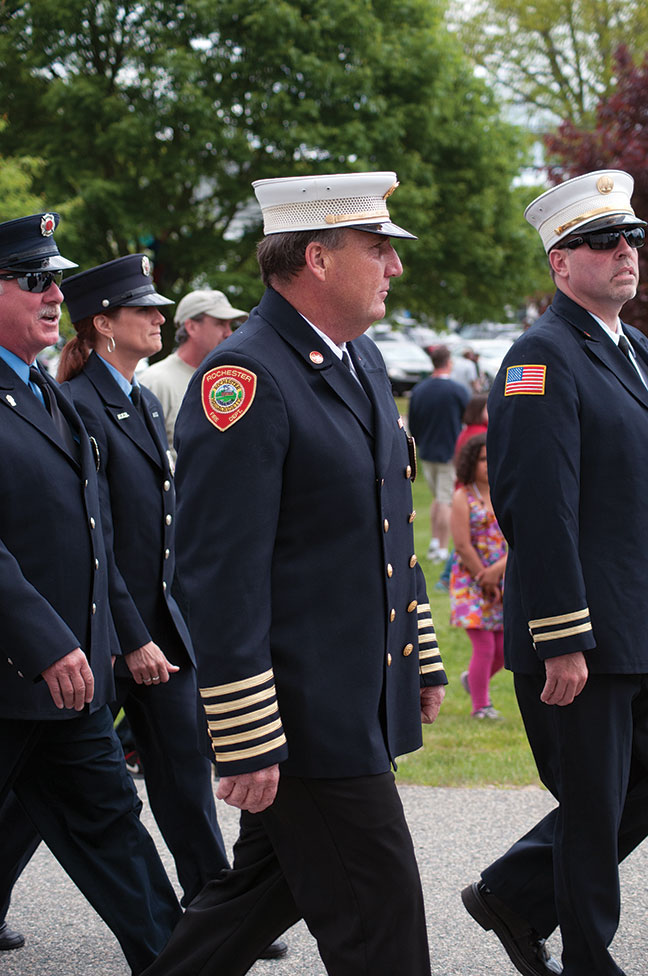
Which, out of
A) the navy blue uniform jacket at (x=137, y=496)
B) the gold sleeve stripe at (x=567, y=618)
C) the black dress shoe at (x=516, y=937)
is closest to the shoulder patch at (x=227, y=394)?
the gold sleeve stripe at (x=567, y=618)

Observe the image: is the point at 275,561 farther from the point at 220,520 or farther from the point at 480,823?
the point at 480,823

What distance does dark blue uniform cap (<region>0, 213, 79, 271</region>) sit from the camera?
3.52m

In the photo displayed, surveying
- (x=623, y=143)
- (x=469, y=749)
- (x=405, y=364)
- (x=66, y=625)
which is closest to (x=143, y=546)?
(x=66, y=625)

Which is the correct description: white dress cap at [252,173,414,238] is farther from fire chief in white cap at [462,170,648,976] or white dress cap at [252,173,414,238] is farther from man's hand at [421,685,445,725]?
man's hand at [421,685,445,725]

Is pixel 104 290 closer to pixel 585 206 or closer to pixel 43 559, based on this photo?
pixel 43 559

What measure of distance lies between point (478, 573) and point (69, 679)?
12.5ft

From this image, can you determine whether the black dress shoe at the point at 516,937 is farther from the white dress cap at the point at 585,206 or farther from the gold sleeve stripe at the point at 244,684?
the white dress cap at the point at 585,206

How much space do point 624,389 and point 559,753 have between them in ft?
3.28

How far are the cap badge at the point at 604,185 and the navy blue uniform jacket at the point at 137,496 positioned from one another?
169 centimetres

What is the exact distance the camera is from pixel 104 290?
4441mm

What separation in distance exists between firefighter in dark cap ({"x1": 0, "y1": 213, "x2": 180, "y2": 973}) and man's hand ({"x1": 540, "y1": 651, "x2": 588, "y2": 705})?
1.20 meters

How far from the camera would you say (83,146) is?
17.7m

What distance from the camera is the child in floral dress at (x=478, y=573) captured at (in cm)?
671

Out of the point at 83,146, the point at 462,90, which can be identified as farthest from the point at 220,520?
the point at 462,90
